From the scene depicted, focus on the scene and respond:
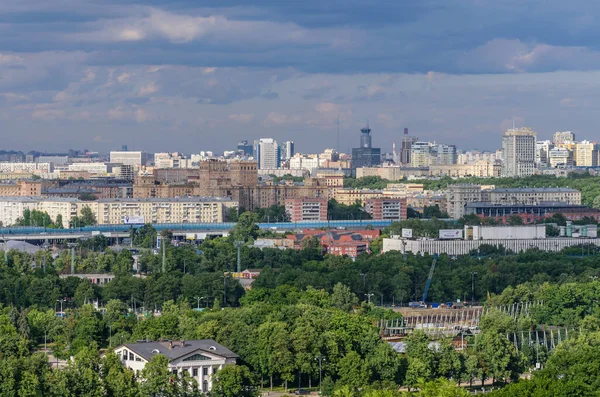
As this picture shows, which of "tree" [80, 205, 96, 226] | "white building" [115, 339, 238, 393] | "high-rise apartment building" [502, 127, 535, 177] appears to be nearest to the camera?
"white building" [115, 339, 238, 393]

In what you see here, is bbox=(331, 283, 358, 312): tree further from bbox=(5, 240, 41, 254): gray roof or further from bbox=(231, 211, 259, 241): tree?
bbox=(231, 211, 259, 241): tree

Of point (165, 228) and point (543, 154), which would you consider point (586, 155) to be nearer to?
point (543, 154)

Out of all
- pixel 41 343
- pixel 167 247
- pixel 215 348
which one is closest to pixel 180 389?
pixel 215 348

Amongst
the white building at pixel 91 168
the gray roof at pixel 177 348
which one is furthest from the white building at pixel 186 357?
the white building at pixel 91 168

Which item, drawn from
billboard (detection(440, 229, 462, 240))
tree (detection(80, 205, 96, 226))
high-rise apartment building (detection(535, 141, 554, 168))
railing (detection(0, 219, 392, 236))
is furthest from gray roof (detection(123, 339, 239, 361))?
high-rise apartment building (detection(535, 141, 554, 168))

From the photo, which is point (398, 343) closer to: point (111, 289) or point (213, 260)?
point (111, 289)

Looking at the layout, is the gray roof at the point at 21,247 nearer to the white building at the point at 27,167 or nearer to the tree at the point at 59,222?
the tree at the point at 59,222
